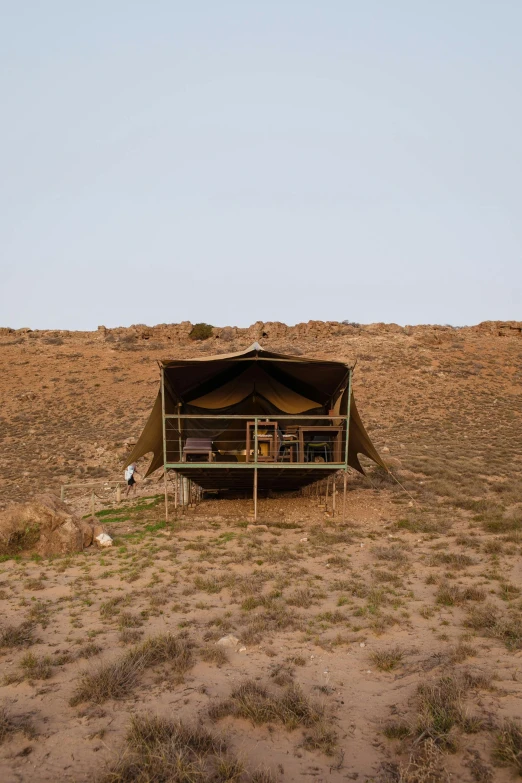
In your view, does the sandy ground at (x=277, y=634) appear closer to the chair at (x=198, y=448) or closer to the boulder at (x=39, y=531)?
the boulder at (x=39, y=531)

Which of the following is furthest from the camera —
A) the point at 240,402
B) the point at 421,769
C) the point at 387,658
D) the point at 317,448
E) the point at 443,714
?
the point at 240,402

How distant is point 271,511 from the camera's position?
1400 centimetres

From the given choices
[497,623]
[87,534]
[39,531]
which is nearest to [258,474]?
[87,534]

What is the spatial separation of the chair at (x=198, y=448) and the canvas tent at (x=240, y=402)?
0.74ft

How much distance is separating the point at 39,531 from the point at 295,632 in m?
5.81

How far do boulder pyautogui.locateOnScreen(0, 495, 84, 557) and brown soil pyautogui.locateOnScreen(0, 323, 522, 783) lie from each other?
567mm

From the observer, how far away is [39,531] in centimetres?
1052

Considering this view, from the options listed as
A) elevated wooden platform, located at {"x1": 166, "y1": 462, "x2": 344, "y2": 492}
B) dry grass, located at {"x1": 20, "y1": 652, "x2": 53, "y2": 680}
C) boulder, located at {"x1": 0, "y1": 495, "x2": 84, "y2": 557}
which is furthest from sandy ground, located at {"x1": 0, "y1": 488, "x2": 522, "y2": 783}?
elevated wooden platform, located at {"x1": 166, "y1": 462, "x2": 344, "y2": 492}

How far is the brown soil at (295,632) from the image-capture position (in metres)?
4.39

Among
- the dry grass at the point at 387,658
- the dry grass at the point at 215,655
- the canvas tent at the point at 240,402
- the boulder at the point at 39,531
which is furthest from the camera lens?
the canvas tent at the point at 240,402

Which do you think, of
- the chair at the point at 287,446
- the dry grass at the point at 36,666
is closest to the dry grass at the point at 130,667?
the dry grass at the point at 36,666

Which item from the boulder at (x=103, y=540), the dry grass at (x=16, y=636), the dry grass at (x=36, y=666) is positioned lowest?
the boulder at (x=103, y=540)

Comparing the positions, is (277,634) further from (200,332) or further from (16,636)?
(200,332)

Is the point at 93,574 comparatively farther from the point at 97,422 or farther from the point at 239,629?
the point at 97,422
